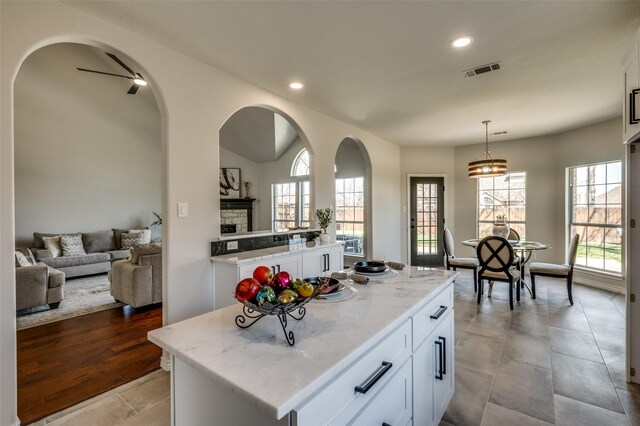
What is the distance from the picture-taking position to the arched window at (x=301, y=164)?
788 centimetres

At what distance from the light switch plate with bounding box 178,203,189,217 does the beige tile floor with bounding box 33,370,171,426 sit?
132cm

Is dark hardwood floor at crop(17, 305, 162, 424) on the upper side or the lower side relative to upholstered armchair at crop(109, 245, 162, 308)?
lower

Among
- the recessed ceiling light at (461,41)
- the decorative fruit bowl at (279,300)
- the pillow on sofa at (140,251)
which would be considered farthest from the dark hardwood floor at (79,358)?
the recessed ceiling light at (461,41)

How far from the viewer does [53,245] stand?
5.86m

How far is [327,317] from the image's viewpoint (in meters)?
1.29

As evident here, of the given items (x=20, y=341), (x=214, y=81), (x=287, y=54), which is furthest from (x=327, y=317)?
(x=20, y=341)

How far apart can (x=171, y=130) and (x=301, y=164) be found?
5.47 metres

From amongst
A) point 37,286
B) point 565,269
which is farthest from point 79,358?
point 565,269

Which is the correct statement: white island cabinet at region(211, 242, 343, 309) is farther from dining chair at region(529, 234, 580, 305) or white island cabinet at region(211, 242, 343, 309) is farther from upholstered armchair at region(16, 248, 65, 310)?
dining chair at region(529, 234, 580, 305)

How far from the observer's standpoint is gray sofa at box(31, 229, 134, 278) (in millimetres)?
5625

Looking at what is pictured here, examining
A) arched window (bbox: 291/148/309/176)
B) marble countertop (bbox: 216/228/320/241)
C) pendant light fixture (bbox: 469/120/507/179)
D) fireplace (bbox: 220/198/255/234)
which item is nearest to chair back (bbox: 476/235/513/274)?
pendant light fixture (bbox: 469/120/507/179)

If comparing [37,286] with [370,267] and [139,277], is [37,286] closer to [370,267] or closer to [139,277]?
[139,277]

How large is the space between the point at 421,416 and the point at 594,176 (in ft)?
18.9

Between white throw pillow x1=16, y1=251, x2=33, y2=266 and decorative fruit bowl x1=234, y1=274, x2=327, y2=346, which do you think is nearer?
decorative fruit bowl x1=234, y1=274, x2=327, y2=346
